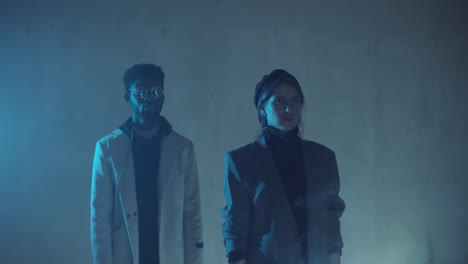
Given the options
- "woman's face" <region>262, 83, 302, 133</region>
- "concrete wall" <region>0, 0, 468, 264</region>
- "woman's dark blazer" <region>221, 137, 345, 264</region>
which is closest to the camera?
"woman's dark blazer" <region>221, 137, 345, 264</region>

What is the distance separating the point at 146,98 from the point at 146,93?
0.02m

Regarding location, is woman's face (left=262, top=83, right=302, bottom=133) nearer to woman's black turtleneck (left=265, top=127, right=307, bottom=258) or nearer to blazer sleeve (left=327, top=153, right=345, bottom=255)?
woman's black turtleneck (left=265, top=127, right=307, bottom=258)

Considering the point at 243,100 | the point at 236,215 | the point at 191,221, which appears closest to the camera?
the point at 236,215

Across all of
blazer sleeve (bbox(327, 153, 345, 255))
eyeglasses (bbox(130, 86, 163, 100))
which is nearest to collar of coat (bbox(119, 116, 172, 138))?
eyeglasses (bbox(130, 86, 163, 100))

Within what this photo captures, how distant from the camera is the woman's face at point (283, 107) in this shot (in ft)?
5.68

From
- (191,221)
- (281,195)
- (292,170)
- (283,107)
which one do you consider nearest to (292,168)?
(292,170)

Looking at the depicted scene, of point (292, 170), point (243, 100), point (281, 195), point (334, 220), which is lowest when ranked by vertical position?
point (334, 220)

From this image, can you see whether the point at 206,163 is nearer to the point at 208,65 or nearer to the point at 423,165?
the point at 208,65

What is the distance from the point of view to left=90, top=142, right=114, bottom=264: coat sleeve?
176cm

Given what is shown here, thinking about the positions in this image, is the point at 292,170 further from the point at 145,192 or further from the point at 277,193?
the point at 145,192

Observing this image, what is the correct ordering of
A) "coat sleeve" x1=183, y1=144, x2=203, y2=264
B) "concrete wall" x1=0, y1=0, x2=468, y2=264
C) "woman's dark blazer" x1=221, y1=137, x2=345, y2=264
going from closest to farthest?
1. "woman's dark blazer" x1=221, y1=137, x2=345, y2=264
2. "coat sleeve" x1=183, y1=144, x2=203, y2=264
3. "concrete wall" x1=0, y1=0, x2=468, y2=264

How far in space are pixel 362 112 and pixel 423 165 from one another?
1.98 feet

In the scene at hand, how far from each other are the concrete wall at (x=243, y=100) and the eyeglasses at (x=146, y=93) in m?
0.41

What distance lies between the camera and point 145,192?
71.5 inches
